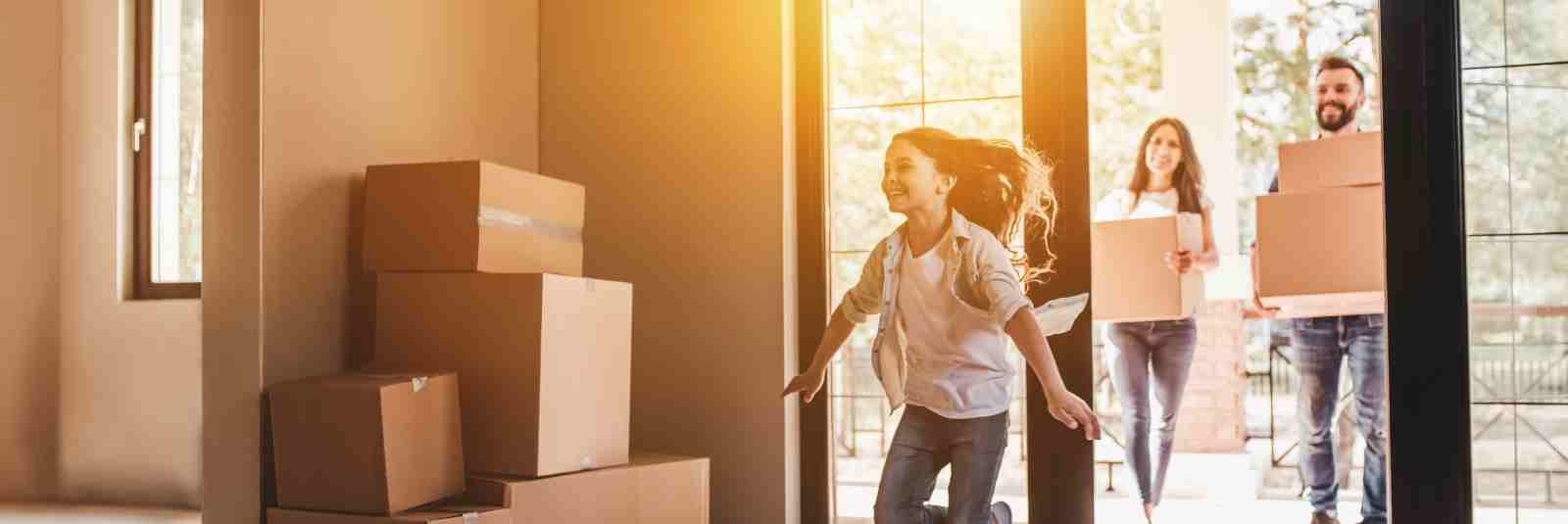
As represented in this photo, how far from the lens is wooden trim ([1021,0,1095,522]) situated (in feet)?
10.7

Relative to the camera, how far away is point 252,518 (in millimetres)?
2785

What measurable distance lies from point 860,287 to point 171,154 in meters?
2.58

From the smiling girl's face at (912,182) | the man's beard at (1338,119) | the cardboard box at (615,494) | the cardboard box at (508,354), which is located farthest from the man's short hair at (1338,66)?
the cardboard box at (508,354)

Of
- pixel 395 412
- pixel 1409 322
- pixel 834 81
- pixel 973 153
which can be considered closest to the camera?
pixel 395 412

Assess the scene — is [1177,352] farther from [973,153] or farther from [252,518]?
[252,518]

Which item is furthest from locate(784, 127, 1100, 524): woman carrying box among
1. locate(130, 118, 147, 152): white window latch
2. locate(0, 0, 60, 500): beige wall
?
locate(0, 0, 60, 500): beige wall

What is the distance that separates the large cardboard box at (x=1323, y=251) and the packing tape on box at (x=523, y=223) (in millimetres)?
1834

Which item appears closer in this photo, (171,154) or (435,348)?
(435,348)

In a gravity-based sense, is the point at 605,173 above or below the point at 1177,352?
above

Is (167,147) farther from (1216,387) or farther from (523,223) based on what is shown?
(1216,387)

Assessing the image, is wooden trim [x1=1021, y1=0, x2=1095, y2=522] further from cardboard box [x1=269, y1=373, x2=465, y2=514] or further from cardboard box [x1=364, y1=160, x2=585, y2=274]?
cardboard box [x1=269, y1=373, x2=465, y2=514]

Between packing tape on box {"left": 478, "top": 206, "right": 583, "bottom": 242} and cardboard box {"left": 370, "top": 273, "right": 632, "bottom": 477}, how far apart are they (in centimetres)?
14

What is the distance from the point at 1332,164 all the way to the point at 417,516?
2446 mm

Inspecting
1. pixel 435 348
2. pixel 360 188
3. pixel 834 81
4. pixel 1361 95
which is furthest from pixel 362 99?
pixel 1361 95
